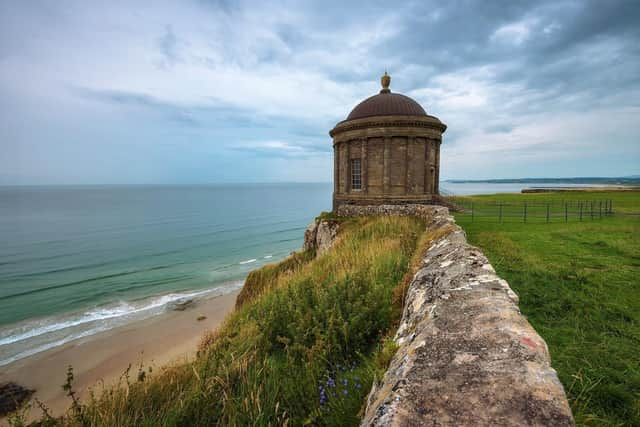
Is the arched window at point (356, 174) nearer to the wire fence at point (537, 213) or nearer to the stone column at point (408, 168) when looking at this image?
the stone column at point (408, 168)

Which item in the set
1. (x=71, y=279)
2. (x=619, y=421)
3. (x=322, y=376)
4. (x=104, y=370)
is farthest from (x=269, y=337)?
(x=71, y=279)

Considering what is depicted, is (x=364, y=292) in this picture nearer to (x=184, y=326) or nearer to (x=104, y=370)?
(x=104, y=370)

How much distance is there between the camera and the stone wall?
1.40 metres

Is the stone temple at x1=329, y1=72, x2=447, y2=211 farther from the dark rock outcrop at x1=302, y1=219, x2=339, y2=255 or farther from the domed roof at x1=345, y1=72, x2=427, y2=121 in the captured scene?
the dark rock outcrop at x1=302, y1=219, x2=339, y2=255

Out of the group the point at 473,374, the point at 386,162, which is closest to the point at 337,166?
the point at 386,162

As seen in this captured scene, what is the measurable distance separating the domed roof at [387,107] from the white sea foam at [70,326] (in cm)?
1678

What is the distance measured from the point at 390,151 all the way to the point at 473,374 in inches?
751

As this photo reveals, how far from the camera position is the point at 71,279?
22297mm

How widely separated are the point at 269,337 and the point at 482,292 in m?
3.24

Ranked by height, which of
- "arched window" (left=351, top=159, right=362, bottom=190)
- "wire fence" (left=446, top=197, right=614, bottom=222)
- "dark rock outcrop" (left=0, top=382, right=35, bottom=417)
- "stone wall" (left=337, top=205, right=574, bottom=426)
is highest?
"arched window" (left=351, top=159, right=362, bottom=190)

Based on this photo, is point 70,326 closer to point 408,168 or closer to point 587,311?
point 587,311

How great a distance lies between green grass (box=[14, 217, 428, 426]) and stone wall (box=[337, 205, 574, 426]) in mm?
642

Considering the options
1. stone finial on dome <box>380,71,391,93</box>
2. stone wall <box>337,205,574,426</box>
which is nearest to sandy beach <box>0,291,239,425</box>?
stone wall <box>337,205,574,426</box>

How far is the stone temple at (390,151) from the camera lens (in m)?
19.4
